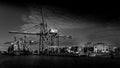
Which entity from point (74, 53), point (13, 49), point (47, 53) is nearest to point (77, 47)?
point (74, 53)

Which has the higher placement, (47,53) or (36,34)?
(36,34)

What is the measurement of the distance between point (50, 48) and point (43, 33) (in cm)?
377

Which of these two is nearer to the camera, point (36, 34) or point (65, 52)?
point (36, 34)

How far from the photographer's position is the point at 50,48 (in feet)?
126

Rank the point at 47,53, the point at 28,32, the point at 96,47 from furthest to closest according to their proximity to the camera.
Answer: the point at 96,47 < the point at 47,53 < the point at 28,32

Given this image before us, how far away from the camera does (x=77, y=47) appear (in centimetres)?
4450

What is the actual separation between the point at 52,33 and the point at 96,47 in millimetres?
16025

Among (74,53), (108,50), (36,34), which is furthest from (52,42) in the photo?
(108,50)

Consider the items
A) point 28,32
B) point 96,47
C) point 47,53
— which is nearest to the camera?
point 28,32

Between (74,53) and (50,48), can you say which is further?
(74,53)

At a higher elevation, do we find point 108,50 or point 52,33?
point 52,33

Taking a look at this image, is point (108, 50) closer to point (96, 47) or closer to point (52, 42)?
point (96, 47)

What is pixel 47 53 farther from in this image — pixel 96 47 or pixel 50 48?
pixel 96 47

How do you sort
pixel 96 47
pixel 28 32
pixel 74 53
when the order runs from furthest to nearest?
pixel 96 47 → pixel 74 53 → pixel 28 32
